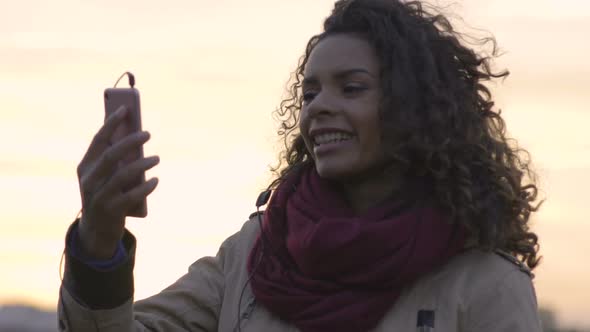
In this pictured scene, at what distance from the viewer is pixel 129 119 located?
5590 millimetres

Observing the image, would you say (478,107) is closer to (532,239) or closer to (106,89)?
(532,239)

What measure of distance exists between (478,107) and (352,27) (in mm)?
550

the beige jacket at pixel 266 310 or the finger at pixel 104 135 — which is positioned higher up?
the finger at pixel 104 135

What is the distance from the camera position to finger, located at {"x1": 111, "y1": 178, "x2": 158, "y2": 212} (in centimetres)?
549

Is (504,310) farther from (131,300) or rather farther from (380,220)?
(131,300)

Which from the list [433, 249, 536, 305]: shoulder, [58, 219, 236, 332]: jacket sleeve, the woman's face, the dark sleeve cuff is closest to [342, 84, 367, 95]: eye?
the woman's face

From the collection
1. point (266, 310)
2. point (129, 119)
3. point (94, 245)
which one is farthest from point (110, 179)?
point (266, 310)

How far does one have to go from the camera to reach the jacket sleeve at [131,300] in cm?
587

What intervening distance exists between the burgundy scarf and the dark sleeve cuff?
0.68 m

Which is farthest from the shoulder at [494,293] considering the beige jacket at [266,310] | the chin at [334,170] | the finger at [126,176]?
the finger at [126,176]

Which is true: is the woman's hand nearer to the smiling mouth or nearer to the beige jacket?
the beige jacket

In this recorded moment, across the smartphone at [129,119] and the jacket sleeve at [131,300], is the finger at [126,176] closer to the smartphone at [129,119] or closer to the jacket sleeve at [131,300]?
Result: the smartphone at [129,119]

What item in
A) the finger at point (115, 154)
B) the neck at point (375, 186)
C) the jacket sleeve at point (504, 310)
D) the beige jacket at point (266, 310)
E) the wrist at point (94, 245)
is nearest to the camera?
the finger at point (115, 154)

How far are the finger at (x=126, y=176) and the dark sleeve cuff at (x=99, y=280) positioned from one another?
0.28 meters
